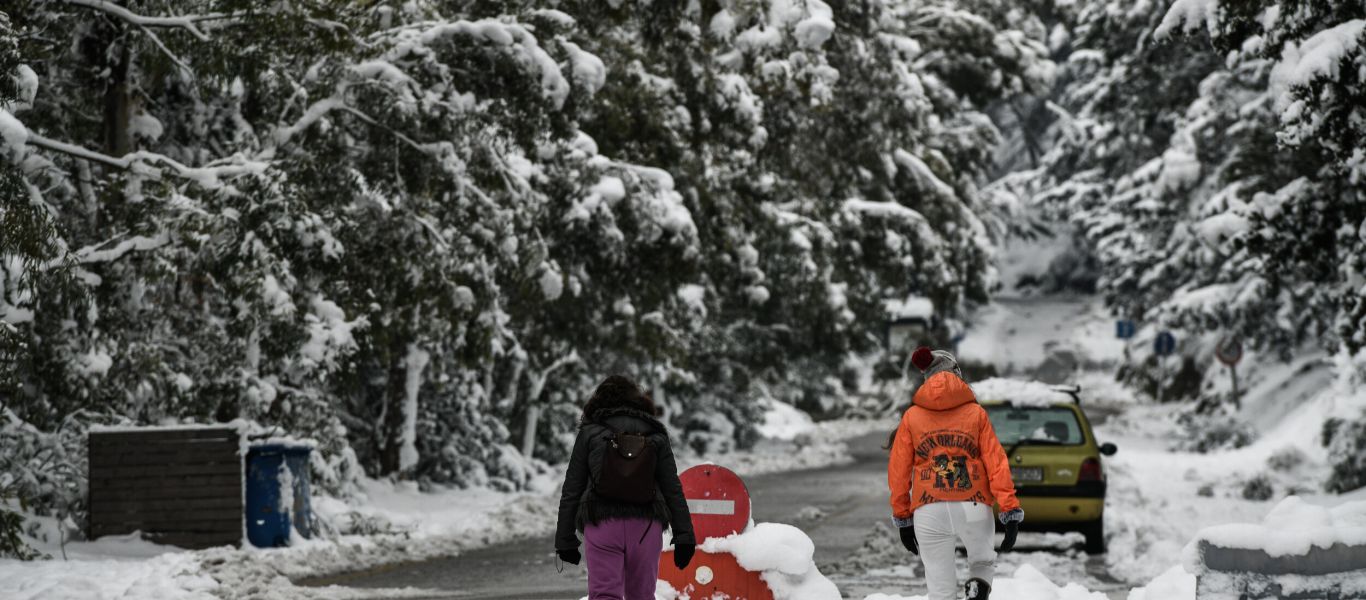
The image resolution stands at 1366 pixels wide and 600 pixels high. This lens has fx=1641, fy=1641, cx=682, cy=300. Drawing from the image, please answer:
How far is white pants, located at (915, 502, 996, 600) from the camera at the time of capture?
800 cm

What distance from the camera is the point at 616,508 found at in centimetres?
708

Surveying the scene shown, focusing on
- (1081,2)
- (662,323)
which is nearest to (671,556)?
(662,323)

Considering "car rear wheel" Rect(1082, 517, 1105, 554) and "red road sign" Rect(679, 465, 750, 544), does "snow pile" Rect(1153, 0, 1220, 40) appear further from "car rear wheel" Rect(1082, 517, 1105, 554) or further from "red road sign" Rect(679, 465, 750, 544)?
"red road sign" Rect(679, 465, 750, 544)

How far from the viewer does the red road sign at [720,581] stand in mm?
9289

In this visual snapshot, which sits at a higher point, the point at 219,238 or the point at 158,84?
the point at 158,84

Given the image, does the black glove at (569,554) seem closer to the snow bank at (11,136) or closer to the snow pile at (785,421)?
the snow bank at (11,136)

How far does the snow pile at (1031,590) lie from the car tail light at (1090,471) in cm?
478

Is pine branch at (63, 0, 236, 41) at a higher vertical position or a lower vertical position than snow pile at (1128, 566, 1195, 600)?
higher

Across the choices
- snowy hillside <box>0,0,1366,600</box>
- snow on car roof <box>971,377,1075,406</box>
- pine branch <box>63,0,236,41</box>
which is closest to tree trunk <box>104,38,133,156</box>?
snowy hillside <box>0,0,1366,600</box>

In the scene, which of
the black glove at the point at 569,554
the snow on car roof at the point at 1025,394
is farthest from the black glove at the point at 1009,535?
the snow on car roof at the point at 1025,394

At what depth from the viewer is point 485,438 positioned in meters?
24.4

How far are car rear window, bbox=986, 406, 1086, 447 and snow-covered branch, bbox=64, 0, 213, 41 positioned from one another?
788 cm

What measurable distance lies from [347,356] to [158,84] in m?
3.27

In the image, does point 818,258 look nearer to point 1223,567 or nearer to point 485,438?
point 485,438
